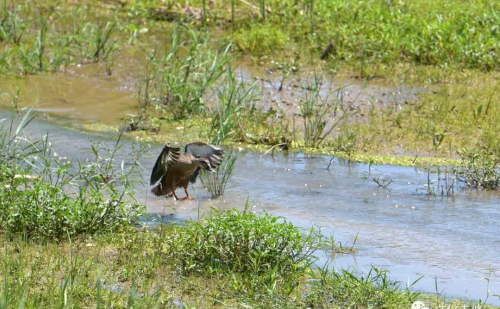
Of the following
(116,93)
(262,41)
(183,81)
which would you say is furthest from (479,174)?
(262,41)

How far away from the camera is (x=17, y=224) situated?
464 centimetres

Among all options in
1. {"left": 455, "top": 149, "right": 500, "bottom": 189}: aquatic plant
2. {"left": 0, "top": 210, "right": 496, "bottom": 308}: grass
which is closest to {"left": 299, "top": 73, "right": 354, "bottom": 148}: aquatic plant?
{"left": 455, "top": 149, "right": 500, "bottom": 189}: aquatic plant

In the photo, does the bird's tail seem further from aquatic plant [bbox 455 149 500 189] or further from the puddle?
the puddle

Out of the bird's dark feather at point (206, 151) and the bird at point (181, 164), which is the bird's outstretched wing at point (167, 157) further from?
the bird's dark feather at point (206, 151)

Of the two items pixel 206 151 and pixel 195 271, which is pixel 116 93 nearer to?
pixel 206 151

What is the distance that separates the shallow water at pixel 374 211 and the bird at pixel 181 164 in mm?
174

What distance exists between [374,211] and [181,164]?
51.8 inches

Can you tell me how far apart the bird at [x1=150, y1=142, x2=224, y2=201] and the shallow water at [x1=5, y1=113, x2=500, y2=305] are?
17 cm

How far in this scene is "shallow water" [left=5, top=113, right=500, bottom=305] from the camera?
4.40 metres

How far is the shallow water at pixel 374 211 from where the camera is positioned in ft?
14.4

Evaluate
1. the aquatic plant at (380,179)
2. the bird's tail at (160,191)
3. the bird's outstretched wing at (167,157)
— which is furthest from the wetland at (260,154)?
the bird's outstretched wing at (167,157)

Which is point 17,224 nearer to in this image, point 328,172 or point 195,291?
point 195,291

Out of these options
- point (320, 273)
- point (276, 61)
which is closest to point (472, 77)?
point (276, 61)

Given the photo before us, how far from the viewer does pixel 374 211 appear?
550cm
